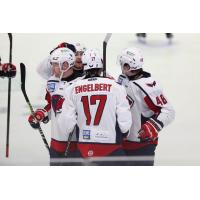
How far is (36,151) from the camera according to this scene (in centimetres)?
400

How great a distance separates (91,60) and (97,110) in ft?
1.18

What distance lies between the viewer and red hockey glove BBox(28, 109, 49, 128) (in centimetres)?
398

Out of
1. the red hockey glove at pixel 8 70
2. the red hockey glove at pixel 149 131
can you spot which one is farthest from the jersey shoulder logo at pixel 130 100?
the red hockey glove at pixel 8 70

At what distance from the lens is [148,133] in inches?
156

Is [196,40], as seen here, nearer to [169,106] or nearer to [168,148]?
[169,106]

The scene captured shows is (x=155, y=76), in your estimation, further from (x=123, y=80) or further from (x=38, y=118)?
(x=38, y=118)

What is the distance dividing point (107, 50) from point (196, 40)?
0.71 meters

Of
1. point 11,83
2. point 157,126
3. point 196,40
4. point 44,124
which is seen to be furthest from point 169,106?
point 11,83

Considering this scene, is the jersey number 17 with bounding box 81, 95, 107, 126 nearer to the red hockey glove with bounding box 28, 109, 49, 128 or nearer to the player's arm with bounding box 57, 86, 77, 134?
the player's arm with bounding box 57, 86, 77, 134

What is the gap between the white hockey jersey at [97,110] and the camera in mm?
3814

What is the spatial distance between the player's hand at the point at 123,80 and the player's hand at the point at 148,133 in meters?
0.33

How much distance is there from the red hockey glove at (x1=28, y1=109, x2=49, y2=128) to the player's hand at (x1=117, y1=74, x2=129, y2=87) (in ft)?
1.96

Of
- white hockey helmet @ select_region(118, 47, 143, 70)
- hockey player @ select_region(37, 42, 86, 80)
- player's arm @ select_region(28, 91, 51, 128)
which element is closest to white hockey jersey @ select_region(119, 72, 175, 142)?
white hockey helmet @ select_region(118, 47, 143, 70)

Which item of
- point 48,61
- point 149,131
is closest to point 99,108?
point 149,131
